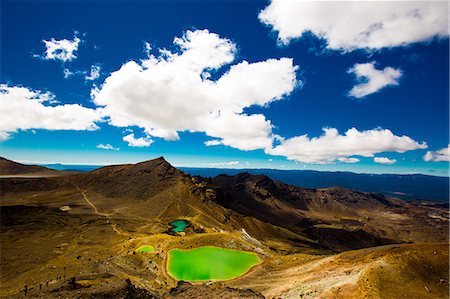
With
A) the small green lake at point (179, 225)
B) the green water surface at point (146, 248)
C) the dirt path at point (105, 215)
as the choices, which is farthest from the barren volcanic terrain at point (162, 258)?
the small green lake at point (179, 225)

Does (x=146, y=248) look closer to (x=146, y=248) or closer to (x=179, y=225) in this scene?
(x=146, y=248)

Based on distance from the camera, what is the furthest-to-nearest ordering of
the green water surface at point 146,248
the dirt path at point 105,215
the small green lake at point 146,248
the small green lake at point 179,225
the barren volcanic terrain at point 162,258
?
the small green lake at point 179,225 < the dirt path at point 105,215 < the green water surface at point 146,248 < the small green lake at point 146,248 < the barren volcanic terrain at point 162,258

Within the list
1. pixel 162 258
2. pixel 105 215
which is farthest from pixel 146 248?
pixel 105 215

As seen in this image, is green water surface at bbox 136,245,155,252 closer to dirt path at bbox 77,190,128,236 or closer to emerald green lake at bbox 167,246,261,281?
emerald green lake at bbox 167,246,261,281

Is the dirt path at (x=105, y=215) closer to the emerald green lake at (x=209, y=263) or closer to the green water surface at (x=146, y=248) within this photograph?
the green water surface at (x=146, y=248)

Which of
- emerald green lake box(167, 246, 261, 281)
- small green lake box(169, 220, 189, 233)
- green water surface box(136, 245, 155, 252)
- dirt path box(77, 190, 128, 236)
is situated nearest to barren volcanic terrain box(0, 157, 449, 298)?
dirt path box(77, 190, 128, 236)

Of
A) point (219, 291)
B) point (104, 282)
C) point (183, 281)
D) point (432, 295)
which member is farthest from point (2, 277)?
point (432, 295)
